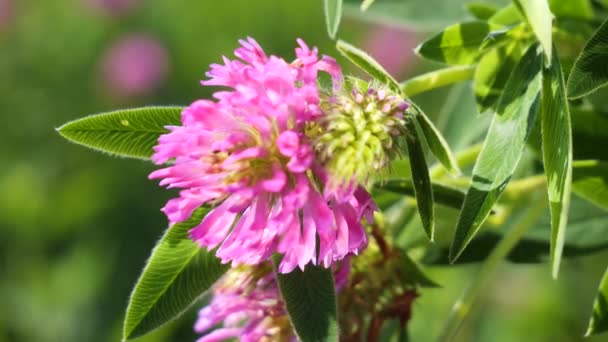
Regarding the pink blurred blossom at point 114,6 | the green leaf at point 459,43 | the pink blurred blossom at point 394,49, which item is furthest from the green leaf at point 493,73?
the pink blurred blossom at point 114,6

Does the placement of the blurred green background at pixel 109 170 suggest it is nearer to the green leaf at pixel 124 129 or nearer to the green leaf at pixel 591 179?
the green leaf at pixel 591 179

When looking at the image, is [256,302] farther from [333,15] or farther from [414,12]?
[414,12]

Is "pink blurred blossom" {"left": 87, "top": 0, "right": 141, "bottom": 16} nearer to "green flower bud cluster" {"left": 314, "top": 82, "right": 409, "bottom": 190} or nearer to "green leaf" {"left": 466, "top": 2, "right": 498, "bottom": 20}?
"green leaf" {"left": 466, "top": 2, "right": 498, "bottom": 20}

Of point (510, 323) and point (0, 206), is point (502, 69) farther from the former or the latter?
point (0, 206)

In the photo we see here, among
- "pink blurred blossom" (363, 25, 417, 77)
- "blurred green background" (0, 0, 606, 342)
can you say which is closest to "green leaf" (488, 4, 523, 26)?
"blurred green background" (0, 0, 606, 342)

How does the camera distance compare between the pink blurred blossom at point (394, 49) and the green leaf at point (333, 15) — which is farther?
the pink blurred blossom at point (394, 49)

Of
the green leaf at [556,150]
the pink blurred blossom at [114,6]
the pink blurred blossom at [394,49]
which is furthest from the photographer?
the pink blurred blossom at [114,6]
